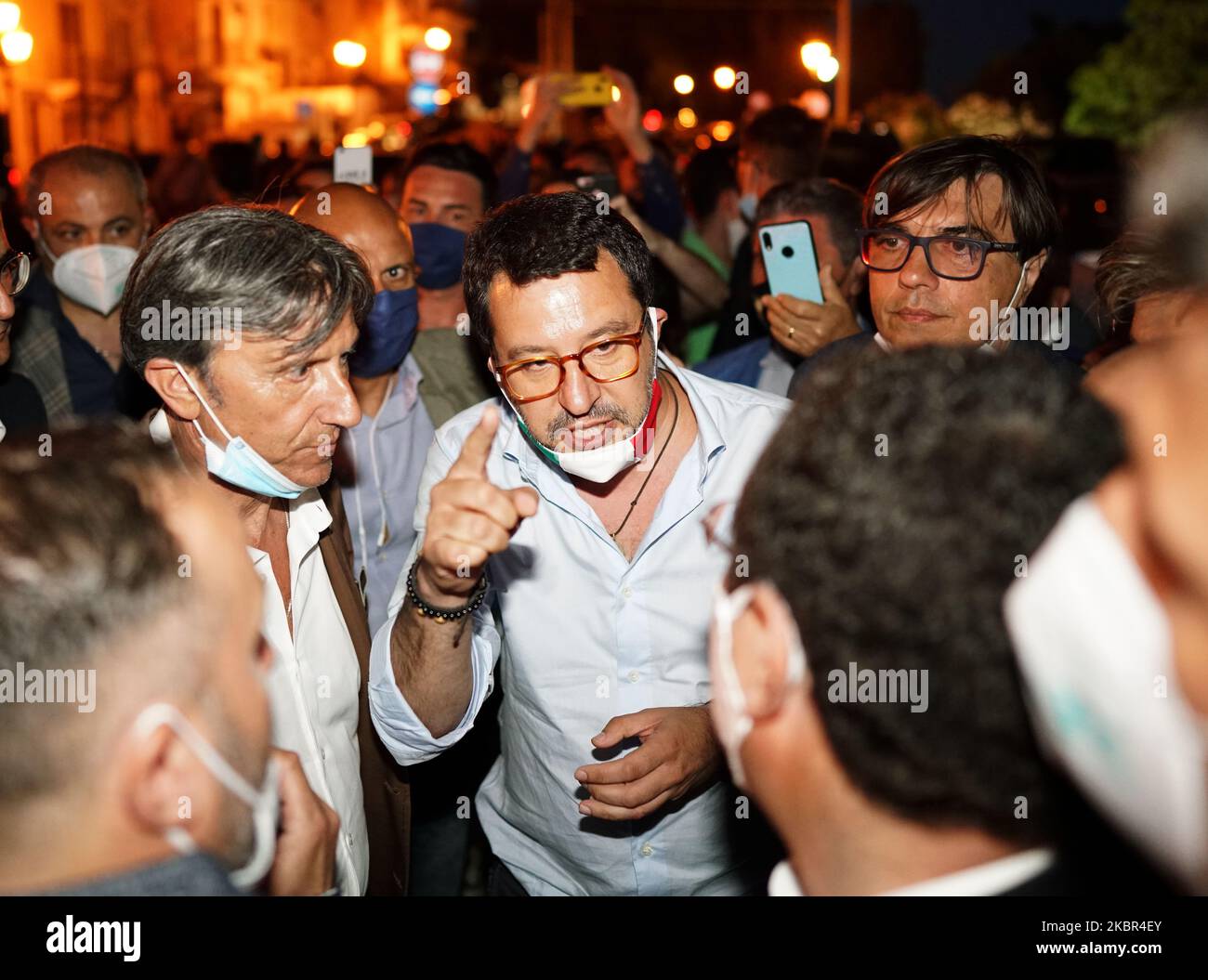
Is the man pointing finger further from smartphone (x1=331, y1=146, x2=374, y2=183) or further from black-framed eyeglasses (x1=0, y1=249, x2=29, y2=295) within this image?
smartphone (x1=331, y1=146, x2=374, y2=183)

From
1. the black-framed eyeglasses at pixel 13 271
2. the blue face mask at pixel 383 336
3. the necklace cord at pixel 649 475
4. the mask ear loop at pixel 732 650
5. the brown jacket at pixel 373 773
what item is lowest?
the brown jacket at pixel 373 773

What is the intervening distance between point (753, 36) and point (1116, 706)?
67.5 metres

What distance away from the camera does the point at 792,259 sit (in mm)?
4031

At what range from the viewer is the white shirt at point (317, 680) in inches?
99.8

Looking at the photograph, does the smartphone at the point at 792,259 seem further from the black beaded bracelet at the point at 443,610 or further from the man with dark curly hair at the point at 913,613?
the man with dark curly hair at the point at 913,613

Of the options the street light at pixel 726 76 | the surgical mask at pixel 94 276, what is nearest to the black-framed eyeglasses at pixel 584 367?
the surgical mask at pixel 94 276

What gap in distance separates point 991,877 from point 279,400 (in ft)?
6.22

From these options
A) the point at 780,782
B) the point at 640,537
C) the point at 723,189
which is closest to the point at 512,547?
the point at 640,537

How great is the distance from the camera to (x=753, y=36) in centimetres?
6300

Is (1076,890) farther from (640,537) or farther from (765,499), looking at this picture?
(640,537)

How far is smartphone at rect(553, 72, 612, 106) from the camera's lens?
6152mm

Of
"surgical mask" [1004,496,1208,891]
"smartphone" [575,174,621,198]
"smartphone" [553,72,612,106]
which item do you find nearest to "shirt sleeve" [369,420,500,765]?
"surgical mask" [1004,496,1208,891]

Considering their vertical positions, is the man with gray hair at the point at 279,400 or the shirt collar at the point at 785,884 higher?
the man with gray hair at the point at 279,400

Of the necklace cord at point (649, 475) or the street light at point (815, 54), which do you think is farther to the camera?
the street light at point (815, 54)
